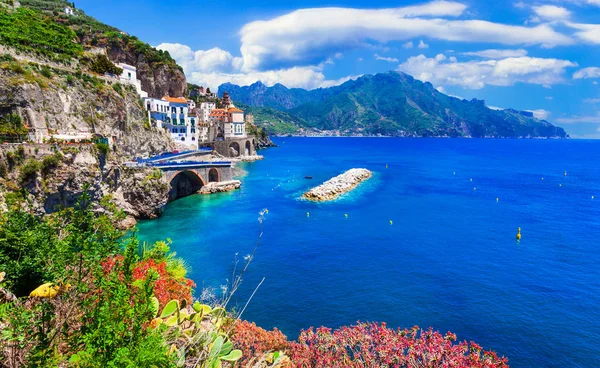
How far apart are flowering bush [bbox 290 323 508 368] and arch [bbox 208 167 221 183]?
56.1 m

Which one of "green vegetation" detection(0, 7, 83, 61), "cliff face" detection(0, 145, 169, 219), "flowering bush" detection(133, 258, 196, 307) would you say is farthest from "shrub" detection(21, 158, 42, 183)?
"green vegetation" detection(0, 7, 83, 61)

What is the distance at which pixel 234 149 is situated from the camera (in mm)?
118625

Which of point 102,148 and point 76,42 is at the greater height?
point 76,42

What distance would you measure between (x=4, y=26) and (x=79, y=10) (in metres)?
87.1

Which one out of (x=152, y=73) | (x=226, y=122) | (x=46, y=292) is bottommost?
(x=46, y=292)

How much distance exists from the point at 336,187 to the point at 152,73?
2628 inches

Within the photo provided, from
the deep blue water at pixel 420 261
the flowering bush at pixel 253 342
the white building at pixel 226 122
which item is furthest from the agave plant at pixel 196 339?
the white building at pixel 226 122

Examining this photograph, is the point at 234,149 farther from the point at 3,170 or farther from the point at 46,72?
the point at 3,170

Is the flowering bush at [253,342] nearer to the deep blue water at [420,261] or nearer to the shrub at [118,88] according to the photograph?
the deep blue water at [420,261]

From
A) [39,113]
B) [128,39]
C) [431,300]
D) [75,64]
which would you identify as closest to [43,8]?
[128,39]

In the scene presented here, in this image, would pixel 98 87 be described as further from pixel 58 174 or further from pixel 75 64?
pixel 58 174

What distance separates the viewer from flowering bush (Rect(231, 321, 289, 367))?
15.4 metres

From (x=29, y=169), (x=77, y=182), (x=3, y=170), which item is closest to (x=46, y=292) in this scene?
(x=29, y=169)

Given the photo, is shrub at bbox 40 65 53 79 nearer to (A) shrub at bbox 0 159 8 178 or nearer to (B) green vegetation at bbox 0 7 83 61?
(B) green vegetation at bbox 0 7 83 61
